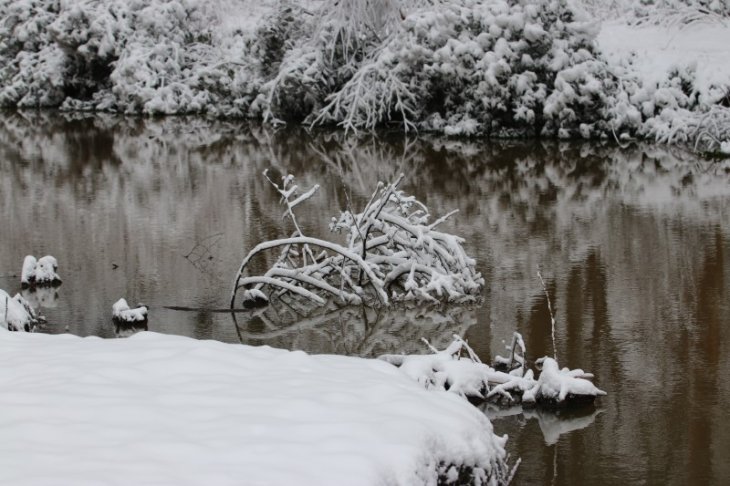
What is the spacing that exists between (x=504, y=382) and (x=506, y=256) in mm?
4812

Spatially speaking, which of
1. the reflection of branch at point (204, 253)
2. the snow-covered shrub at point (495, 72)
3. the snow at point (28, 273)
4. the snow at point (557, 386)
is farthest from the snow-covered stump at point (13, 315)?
the snow-covered shrub at point (495, 72)

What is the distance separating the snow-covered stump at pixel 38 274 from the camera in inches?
433

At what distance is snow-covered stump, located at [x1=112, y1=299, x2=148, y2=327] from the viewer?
964 cm

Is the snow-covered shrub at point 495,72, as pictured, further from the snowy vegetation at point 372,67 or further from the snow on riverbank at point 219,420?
the snow on riverbank at point 219,420

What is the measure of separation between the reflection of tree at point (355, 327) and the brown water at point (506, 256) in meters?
0.03

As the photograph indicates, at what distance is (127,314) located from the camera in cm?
966

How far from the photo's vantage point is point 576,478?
248 inches

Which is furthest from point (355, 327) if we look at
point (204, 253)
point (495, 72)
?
point (495, 72)

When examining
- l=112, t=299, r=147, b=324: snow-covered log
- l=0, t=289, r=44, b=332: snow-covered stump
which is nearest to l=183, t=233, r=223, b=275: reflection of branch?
l=112, t=299, r=147, b=324: snow-covered log

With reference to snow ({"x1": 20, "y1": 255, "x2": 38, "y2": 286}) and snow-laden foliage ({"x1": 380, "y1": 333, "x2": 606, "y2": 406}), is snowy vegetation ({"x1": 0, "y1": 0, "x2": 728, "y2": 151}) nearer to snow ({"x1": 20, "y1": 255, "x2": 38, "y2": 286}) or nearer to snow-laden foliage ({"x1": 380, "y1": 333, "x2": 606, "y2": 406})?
snow ({"x1": 20, "y1": 255, "x2": 38, "y2": 286})

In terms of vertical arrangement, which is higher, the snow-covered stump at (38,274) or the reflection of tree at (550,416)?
the snow-covered stump at (38,274)

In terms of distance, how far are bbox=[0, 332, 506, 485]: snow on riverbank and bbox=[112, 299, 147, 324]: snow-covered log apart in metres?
3.15

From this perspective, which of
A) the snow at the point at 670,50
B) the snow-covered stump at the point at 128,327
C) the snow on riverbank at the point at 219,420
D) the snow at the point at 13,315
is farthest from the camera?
the snow at the point at 670,50

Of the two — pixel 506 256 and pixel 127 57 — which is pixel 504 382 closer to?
pixel 506 256
